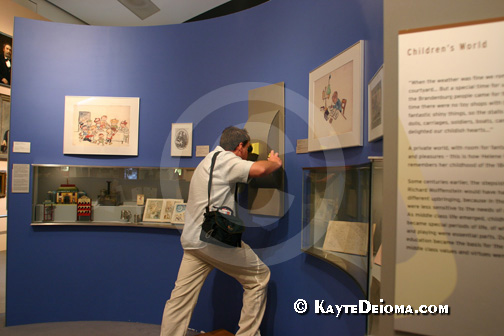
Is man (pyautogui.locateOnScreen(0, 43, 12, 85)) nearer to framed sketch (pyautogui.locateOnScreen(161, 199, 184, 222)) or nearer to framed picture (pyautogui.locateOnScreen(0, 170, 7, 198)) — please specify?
framed picture (pyautogui.locateOnScreen(0, 170, 7, 198))

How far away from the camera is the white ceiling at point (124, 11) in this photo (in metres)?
5.44

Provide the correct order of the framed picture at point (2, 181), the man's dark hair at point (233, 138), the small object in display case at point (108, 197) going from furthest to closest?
the framed picture at point (2, 181) < the small object in display case at point (108, 197) < the man's dark hair at point (233, 138)

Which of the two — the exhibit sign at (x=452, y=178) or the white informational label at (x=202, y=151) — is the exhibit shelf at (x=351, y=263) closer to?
the exhibit sign at (x=452, y=178)

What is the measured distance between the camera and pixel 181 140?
3793 millimetres

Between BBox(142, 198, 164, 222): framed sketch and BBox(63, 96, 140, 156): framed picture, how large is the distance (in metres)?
0.62

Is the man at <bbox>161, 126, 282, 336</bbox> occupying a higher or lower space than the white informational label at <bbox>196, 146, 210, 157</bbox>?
lower

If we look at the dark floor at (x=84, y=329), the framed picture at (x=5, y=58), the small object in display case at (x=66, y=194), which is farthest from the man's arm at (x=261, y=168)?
the framed picture at (x=5, y=58)

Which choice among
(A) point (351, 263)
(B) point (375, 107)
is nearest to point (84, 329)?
(A) point (351, 263)

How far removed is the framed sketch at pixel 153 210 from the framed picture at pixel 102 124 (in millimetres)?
617

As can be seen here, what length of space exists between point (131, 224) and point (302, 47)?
2717 millimetres

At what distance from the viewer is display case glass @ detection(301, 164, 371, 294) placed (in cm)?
198

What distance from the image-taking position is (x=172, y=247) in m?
3.79

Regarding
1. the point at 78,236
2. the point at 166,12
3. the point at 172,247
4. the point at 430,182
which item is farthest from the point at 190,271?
the point at 166,12

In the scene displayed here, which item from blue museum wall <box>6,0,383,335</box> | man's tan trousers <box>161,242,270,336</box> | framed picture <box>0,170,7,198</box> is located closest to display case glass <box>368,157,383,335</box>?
man's tan trousers <box>161,242,270,336</box>
